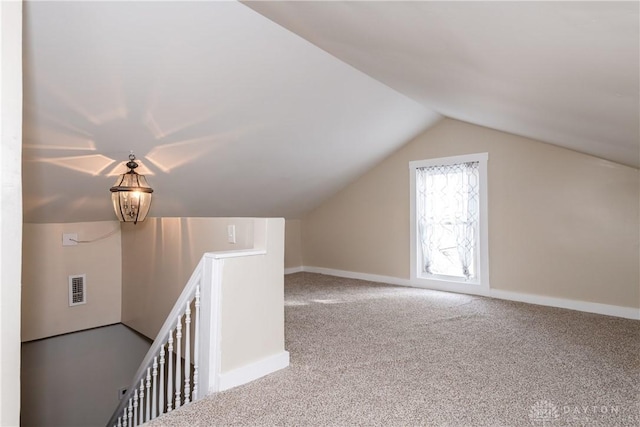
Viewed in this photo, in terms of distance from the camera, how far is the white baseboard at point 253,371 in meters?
2.42

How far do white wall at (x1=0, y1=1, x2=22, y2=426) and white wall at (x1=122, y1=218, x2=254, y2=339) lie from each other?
1.39 meters

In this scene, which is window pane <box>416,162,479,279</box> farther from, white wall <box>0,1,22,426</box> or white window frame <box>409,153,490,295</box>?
white wall <box>0,1,22,426</box>

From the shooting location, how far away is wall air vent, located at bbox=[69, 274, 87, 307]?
4.58 m

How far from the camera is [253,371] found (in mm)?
2559

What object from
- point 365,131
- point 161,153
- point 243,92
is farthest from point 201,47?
point 365,131

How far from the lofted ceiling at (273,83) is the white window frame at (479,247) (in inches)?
32.4

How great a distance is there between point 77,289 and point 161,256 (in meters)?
1.59

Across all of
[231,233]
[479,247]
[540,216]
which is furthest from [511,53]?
[479,247]

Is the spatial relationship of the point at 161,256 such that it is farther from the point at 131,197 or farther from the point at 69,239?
the point at 69,239

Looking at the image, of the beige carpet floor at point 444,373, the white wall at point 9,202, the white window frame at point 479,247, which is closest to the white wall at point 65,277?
the beige carpet floor at point 444,373

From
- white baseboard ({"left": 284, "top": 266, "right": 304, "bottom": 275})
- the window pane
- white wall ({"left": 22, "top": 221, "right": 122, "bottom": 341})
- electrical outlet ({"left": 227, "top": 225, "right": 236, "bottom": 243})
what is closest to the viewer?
electrical outlet ({"left": 227, "top": 225, "right": 236, "bottom": 243})

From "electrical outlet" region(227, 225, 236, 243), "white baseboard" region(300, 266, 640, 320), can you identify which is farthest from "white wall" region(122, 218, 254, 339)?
"white baseboard" region(300, 266, 640, 320)

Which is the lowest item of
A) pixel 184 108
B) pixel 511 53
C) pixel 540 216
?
pixel 540 216

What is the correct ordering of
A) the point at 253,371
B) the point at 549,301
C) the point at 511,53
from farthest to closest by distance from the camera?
the point at 549,301 → the point at 253,371 → the point at 511,53
